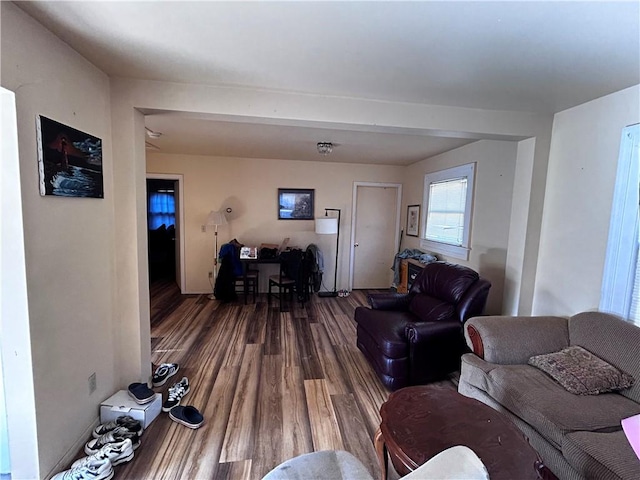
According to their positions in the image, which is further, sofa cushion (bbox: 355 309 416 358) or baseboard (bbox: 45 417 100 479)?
sofa cushion (bbox: 355 309 416 358)

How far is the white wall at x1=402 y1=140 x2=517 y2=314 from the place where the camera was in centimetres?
328

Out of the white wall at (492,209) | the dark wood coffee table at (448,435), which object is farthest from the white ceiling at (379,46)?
the dark wood coffee table at (448,435)

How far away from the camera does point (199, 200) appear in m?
4.91

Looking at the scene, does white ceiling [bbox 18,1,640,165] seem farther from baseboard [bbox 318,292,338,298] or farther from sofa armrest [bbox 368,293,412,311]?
baseboard [bbox 318,292,338,298]

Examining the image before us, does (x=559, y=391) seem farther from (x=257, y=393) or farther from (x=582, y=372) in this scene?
(x=257, y=393)

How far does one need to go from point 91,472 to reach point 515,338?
2.66 meters

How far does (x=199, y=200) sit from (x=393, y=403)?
14.5 feet

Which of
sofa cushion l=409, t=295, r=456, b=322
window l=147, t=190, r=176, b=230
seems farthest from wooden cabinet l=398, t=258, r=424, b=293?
window l=147, t=190, r=176, b=230

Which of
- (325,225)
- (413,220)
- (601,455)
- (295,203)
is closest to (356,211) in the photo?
(325,225)

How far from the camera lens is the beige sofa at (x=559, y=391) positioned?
1.32 m

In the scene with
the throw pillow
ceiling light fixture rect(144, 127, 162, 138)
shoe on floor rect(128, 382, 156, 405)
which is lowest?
shoe on floor rect(128, 382, 156, 405)

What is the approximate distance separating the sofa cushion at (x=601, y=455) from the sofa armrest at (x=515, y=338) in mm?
624

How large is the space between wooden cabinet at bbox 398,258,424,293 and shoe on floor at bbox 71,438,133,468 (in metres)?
3.61

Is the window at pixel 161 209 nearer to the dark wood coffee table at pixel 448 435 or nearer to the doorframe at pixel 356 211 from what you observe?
the doorframe at pixel 356 211
